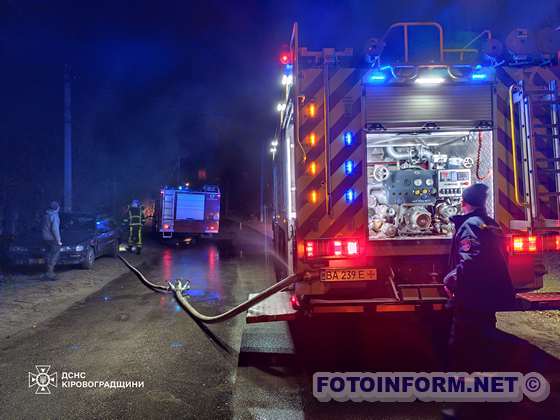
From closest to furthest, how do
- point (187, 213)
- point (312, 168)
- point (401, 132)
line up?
point (312, 168) < point (401, 132) < point (187, 213)

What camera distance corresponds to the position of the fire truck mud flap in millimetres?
3867

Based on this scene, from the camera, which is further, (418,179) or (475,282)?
(418,179)

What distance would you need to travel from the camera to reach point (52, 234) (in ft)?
29.7

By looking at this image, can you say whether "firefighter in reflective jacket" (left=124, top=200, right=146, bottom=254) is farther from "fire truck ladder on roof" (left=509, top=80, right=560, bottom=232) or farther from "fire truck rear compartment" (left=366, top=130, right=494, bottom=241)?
"fire truck ladder on roof" (left=509, top=80, right=560, bottom=232)

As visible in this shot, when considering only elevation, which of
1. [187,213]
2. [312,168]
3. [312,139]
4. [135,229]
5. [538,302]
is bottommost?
[538,302]

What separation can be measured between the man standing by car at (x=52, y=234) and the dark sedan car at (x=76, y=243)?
0.80m

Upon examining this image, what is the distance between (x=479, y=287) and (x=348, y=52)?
275 cm

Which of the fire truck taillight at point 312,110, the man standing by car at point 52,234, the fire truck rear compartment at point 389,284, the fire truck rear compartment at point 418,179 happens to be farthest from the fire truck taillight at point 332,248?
the man standing by car at point 52,234

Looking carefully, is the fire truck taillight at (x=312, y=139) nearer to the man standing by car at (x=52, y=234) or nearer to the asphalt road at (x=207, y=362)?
the asphalt road at (x=207, y=362)

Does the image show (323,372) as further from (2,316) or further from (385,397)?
(2,316)

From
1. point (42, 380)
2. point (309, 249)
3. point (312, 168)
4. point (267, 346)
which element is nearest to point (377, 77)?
point (312, 168)

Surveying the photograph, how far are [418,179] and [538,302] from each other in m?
2.27

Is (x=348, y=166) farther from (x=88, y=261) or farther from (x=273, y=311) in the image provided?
(x=88, y=261)

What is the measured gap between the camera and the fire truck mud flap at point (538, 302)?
3.87 meters
